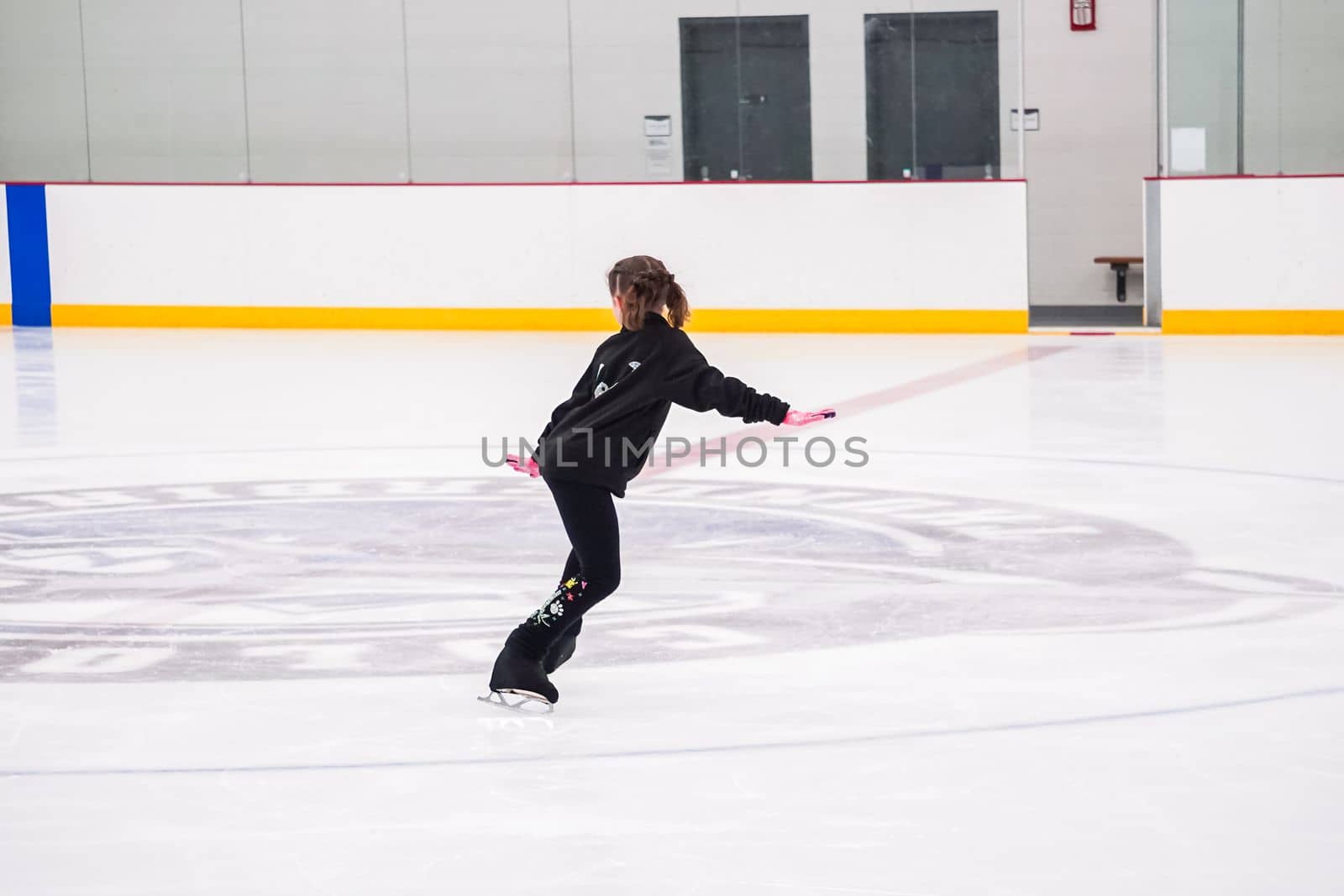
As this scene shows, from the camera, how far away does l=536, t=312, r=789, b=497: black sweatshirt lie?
3762 mm

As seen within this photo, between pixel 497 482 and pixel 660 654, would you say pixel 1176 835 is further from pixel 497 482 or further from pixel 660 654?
pixel 497 482

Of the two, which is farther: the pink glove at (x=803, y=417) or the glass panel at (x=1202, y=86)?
the glass panel at (x=1202, y=86)

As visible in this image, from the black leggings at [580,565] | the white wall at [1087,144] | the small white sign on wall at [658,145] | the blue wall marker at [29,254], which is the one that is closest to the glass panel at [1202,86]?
the white wall at [1087,144]

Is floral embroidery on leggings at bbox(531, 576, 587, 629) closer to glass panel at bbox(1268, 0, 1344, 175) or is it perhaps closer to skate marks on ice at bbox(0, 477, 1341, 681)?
skate marks on ice at bbox(0, 477, 1341, 681)

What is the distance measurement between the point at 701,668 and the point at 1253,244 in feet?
34.9

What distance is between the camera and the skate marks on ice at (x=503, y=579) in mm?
4613

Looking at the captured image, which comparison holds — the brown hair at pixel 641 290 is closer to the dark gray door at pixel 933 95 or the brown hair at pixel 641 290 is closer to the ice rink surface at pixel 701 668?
the ice rink surface at pixel 701 668

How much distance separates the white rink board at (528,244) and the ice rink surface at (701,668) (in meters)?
5.74

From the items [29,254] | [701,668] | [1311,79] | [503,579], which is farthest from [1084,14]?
[701,668]

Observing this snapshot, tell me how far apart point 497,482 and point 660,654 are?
296 cm

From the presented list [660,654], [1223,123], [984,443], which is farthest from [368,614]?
[1223,123]

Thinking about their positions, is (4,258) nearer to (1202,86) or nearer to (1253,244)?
(1202,86)

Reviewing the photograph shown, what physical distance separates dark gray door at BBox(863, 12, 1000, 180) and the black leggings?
11.3 metres

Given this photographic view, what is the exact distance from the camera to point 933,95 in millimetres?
14727
